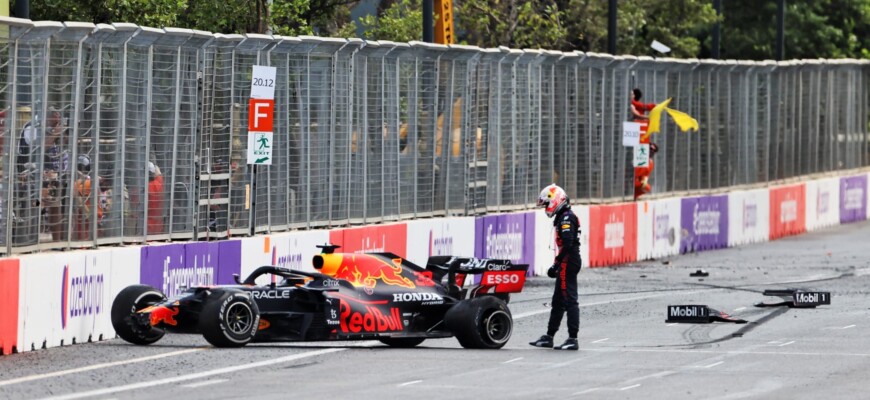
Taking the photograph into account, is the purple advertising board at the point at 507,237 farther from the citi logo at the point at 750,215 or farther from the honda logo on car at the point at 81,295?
the honda logo on car at the point at 81,295

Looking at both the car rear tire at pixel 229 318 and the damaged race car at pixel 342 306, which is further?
the damaged race car at pixel 342 306

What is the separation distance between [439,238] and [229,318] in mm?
9604

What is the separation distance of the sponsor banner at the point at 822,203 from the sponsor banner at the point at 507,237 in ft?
47.7

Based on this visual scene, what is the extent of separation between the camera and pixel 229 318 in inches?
667

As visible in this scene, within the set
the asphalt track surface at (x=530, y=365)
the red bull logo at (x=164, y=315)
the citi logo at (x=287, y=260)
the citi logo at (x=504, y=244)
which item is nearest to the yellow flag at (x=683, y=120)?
the citi logo at (x=504, y=244)

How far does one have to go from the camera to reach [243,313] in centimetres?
1703

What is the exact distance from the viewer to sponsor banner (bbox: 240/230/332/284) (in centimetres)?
2145

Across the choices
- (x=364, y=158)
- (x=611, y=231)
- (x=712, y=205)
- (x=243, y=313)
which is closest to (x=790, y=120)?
(x=712, y=205)

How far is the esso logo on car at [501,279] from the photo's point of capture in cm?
1816

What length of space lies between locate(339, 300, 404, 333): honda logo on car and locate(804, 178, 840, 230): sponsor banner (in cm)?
2557

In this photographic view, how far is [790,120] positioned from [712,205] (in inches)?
246

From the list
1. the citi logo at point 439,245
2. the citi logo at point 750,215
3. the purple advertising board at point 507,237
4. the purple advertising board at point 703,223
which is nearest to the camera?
the citi logo at point 439,245

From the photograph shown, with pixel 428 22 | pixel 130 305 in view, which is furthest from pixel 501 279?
pixel 428 22

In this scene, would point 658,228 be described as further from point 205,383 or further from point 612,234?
point 205,383
